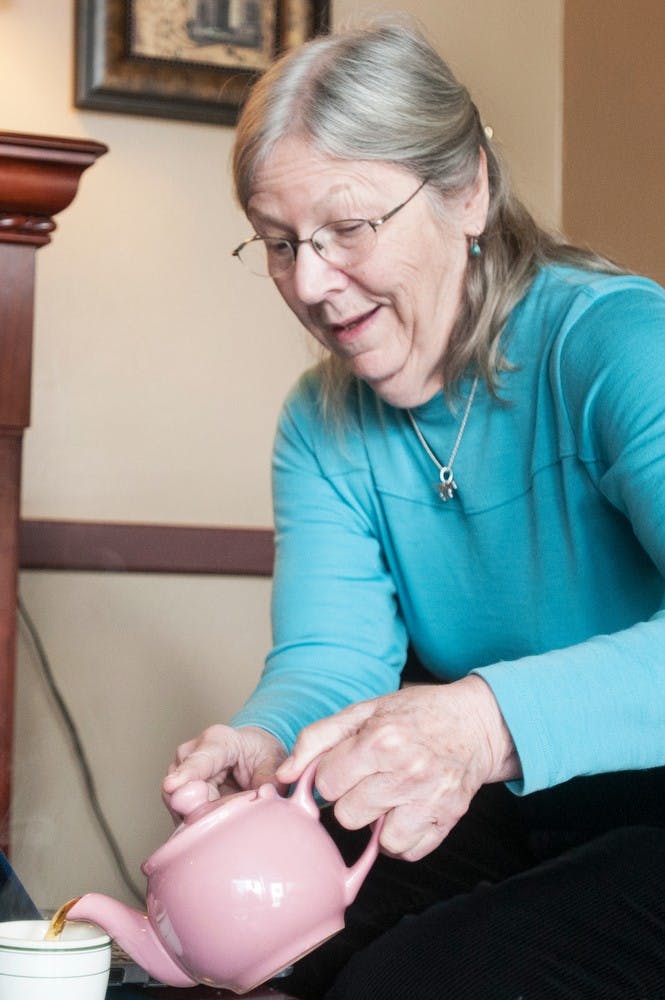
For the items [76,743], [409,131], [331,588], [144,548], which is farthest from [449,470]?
[76,743]

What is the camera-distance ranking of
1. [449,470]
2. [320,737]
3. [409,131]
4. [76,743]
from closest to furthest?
[320,737] < [409,131] < [449,470] < [76,743]

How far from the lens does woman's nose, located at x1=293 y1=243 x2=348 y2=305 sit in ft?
3.80

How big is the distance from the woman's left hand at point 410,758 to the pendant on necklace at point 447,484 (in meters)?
0.41

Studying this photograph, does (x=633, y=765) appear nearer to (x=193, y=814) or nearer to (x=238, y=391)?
(x=193, y=814)

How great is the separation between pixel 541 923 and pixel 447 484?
1.51 feet

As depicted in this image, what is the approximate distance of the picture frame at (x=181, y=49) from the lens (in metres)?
2.17

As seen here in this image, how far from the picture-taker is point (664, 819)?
1.09m

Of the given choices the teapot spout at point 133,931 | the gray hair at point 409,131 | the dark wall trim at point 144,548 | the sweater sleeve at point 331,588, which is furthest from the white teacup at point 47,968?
the dark wall trim at point 144,548

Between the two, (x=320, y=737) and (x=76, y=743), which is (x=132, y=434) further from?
(x=320, y=737)

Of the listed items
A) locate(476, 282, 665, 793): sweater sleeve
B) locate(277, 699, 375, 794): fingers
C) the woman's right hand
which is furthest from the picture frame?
locate(277, 699, 375, 794): fingers

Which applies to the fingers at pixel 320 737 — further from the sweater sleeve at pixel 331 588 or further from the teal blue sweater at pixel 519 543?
the sweater sleeve at pixel 331 588

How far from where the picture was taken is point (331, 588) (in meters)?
1.34

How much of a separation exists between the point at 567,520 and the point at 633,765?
0.29 metres

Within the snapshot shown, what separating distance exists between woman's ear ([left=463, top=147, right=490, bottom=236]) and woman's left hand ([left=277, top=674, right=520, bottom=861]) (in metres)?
0.51
